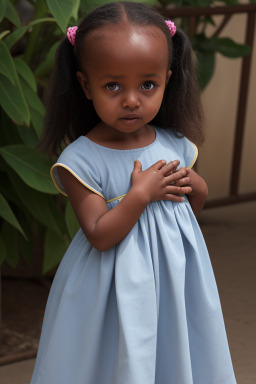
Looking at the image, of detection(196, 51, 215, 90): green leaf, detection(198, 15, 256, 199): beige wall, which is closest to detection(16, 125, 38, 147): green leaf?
detection(196, 51, 215, 90): green leaf

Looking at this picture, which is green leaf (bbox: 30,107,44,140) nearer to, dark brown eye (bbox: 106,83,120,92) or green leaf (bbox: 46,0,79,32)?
green leaf (bbox: 46,0,79,32)

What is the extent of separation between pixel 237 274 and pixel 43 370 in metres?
1.85

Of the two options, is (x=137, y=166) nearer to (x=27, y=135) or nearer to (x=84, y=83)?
(x=84, y=83)

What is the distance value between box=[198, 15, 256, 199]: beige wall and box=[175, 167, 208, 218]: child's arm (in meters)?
2.70

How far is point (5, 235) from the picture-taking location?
9.52ft

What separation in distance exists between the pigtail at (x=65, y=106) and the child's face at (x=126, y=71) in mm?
101

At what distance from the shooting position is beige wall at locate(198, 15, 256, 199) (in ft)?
15.4

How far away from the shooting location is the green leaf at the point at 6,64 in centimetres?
242

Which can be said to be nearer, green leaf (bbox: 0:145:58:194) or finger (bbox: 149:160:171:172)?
finger (bbox: 149:160:171:172)

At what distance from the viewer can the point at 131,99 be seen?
1714mm

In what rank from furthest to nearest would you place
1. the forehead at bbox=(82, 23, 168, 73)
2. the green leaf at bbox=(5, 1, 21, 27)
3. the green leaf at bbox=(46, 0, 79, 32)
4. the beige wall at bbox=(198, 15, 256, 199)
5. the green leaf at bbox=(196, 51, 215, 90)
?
the beige wall at bbox=(198, 15, 256, 199) → the green leaf at bbox=(196, 51, 215, 90) → the green leaf at bbox=(5, 1, 21, 27) → the green leaf at bbox=(46, 0, 79, 32) → the forehead at bbox=(82, 23, 168, 73)

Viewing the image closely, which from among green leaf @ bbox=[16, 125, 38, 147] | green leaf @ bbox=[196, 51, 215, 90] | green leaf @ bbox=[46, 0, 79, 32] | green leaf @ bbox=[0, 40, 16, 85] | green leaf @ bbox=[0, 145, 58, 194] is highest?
green leaf @ bbox=[46, 0, 79, 32]

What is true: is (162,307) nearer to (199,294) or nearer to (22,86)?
(199,294)

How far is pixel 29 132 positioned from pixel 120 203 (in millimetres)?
1052
